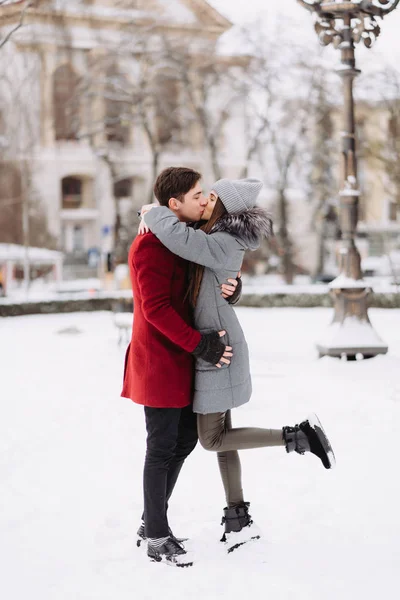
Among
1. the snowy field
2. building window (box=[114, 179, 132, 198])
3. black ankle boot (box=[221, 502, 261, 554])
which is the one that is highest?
building window (box=[114, 179, 132, 198])

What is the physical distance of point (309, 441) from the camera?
397 centimetres

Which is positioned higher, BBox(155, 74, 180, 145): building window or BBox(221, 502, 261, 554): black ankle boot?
BBox(155, 74, 180, 145): building window

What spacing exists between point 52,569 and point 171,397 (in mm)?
941

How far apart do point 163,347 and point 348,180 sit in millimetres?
7356

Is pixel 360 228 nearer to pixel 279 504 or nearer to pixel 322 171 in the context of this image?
pixel 322 171

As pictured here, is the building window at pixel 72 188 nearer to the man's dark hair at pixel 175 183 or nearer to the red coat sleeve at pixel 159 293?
the man's dark hair at pixel 175 183

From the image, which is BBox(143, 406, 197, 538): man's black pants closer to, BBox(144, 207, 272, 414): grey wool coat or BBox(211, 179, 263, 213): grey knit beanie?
BBox(144, 207, 272, 414): grey wool coat

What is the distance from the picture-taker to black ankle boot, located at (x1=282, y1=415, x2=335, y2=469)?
395 cm

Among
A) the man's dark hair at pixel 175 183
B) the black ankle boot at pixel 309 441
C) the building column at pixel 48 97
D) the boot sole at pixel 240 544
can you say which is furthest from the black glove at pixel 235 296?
the building column at pixel 48 97

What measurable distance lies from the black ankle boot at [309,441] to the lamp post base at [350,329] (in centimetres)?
634

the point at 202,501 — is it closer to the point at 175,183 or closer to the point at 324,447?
the point at 324,447

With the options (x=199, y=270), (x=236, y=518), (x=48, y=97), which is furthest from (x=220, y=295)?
(x=48, y=97)

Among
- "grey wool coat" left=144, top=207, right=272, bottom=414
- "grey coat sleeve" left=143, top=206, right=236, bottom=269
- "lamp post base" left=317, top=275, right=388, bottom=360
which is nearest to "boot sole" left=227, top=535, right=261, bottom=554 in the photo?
"grey wool coat" left=144, top=207, right=272, bottom=414

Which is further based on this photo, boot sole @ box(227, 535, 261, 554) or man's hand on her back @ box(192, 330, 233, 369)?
boot sole @ box(227, 535, 261, 554)
